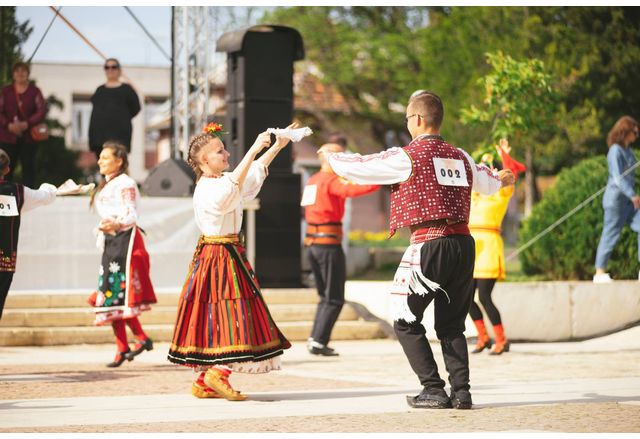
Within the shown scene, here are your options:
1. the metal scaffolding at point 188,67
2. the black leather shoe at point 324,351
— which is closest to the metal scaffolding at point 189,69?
the metal scaffolding at point 188,67

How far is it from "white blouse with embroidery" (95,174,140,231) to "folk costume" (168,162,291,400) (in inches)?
87.1

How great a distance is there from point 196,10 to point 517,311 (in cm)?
725

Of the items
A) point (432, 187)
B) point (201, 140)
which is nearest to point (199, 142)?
point (201, 140)

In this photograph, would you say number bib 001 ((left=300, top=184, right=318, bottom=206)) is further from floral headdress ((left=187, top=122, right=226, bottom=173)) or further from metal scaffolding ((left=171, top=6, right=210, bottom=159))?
metal scaffolding ((left=171, top=6, right=210, bottom=159))

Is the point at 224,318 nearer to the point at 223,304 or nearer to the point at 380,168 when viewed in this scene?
the point at 223,304

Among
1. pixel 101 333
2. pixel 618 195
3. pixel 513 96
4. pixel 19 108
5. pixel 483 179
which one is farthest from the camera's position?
pixel 19 108

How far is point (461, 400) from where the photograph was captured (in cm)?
691

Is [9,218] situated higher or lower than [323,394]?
higher

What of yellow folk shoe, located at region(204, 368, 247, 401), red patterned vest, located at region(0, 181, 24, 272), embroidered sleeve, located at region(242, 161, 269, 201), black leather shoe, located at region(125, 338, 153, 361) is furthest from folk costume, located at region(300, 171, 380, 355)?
yellow folk shoe, located at region(204, 368, 247, 401)

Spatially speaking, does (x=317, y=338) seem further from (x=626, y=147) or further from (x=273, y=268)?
(x=626, y=147)

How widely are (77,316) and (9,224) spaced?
3.47m

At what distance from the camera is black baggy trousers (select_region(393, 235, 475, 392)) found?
22.9 ft

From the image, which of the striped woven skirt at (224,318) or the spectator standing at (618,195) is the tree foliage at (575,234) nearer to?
the spectator standing at (618,195)
